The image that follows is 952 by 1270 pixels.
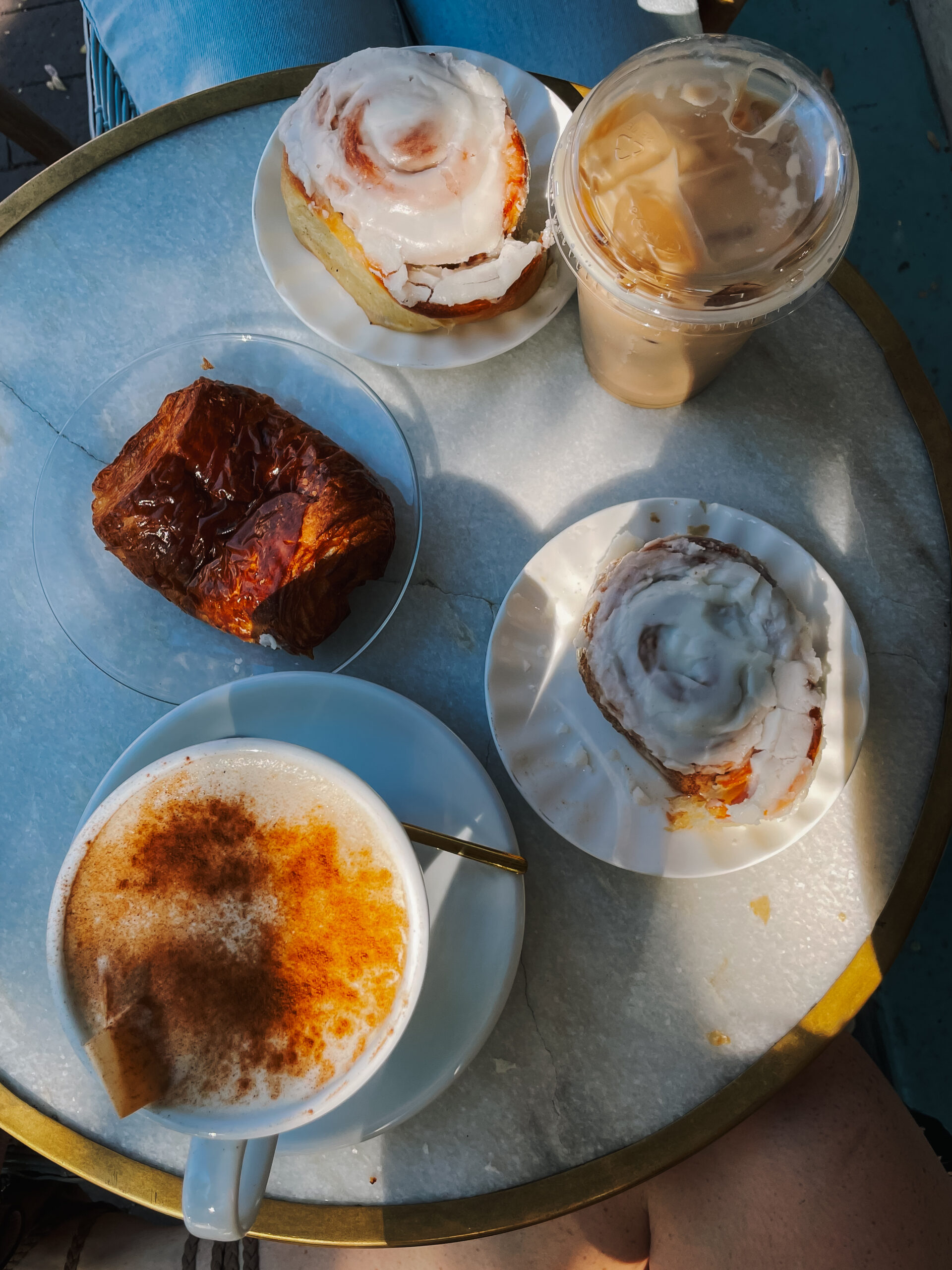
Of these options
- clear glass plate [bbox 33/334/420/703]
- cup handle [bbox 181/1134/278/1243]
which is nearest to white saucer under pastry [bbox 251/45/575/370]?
clear glass plate [bbox 33/334/420/703]

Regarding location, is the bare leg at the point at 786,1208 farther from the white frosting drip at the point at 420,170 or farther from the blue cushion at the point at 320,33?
the blue cushion at the point at 320,33

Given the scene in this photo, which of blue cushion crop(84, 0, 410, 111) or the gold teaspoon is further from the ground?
blue cushion crop(84, 0, 410, 111)

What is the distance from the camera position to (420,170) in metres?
0.84

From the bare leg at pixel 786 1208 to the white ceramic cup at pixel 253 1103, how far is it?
1.98ft

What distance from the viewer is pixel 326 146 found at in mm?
855

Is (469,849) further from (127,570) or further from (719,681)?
(127,570)

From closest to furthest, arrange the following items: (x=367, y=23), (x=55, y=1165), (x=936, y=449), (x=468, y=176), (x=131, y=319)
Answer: (x=468, y=176)
(x=936, y=449)
(x=131, y=319)
(x=367, y=23)
(x=55, y=1165)

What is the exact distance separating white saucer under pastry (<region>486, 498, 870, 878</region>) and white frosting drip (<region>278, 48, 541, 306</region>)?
286 mm

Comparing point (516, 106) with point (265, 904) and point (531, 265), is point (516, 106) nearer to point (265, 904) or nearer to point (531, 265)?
point (531, 265)

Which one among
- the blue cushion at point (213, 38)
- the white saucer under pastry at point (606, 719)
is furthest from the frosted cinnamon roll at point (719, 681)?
the blue cushion at point (213, 38)

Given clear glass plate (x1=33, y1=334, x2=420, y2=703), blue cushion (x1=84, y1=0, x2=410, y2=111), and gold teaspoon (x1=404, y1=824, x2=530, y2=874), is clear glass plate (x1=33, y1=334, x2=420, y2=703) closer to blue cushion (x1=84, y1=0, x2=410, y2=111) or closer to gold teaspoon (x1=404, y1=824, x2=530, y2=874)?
gold teaspoon (x1=404, y1=824, x2=530, y2=874)

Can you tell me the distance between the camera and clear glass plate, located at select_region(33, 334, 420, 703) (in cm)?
92

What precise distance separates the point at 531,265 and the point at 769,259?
249mm

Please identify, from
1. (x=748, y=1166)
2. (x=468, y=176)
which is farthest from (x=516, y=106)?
(x=748, y=1166)
